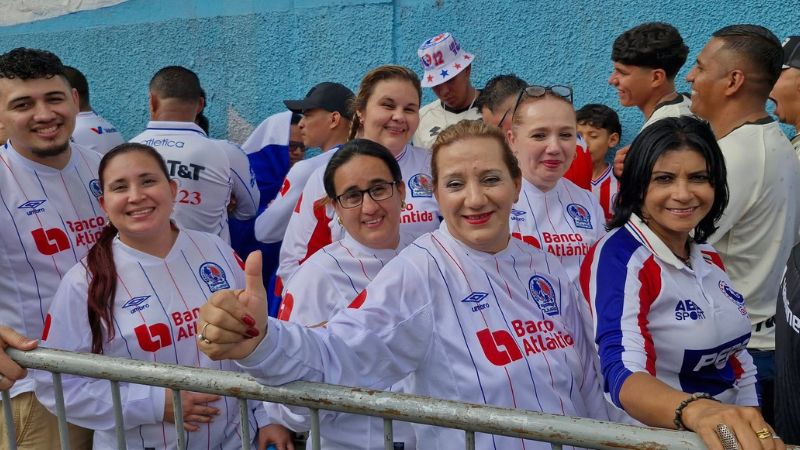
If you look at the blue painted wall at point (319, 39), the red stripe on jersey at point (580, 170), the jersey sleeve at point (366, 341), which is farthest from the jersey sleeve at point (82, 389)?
the blue painted wall at point (319, 39)

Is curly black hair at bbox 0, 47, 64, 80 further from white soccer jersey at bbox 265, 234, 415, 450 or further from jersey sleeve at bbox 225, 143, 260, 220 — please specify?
white soccer jersey at bbox 265, 234, 415, 450

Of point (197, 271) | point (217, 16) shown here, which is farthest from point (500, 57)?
point (197, 271)

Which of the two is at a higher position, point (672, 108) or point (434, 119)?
point (434, 119)

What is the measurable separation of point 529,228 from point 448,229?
3.54 ft

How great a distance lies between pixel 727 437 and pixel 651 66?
321 centimetres

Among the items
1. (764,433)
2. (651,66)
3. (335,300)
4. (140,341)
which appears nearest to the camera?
(764,433)

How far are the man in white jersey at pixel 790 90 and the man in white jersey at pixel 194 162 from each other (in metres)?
2.91

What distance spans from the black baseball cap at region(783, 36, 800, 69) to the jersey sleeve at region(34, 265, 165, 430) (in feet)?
10.6

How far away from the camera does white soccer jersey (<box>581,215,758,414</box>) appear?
246 centimetres

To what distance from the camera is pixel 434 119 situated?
→ 5.76 meters

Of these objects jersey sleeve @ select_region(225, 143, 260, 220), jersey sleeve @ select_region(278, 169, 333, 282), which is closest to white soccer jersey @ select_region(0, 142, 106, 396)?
jersey sleeve @ select_region(278, 169, 333, 282)

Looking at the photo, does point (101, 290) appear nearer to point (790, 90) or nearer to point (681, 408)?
point (681, 408)

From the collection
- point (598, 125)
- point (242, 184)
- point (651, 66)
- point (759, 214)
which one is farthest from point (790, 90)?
point (242, 184)

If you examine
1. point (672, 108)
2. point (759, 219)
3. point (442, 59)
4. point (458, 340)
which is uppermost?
point (442, 59)
